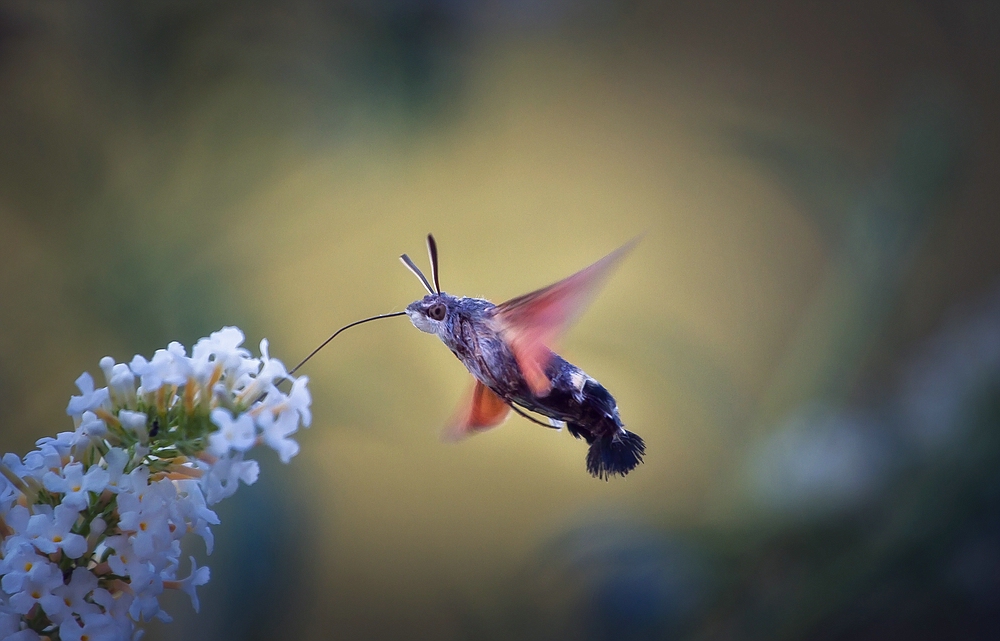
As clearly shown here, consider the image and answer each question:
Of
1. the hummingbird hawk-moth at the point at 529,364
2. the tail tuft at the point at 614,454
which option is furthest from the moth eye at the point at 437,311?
the tail tuft at the point at 614,454

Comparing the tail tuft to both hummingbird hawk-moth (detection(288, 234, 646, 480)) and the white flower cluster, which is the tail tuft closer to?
hummingbird hawk-moth (detection(288, 234, 646, 480))

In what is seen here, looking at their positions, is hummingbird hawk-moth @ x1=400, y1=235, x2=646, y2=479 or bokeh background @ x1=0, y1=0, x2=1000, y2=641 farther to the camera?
bokeh background @ x1=0, y1=0, x2=1000, y2=641

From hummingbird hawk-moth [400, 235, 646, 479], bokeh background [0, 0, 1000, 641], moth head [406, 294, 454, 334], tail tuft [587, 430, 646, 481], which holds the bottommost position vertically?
tail tuft [587, 430, 646, 481]

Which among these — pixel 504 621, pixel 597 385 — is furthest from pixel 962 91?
pixel 597 385

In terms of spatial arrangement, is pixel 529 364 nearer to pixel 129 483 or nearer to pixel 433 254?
pixel 433 254

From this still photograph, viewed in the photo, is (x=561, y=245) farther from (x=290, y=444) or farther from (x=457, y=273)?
(x=290, y=444)

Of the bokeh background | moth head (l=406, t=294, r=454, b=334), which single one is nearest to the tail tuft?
moth head (l=406, t=294, r=454, b=334)
